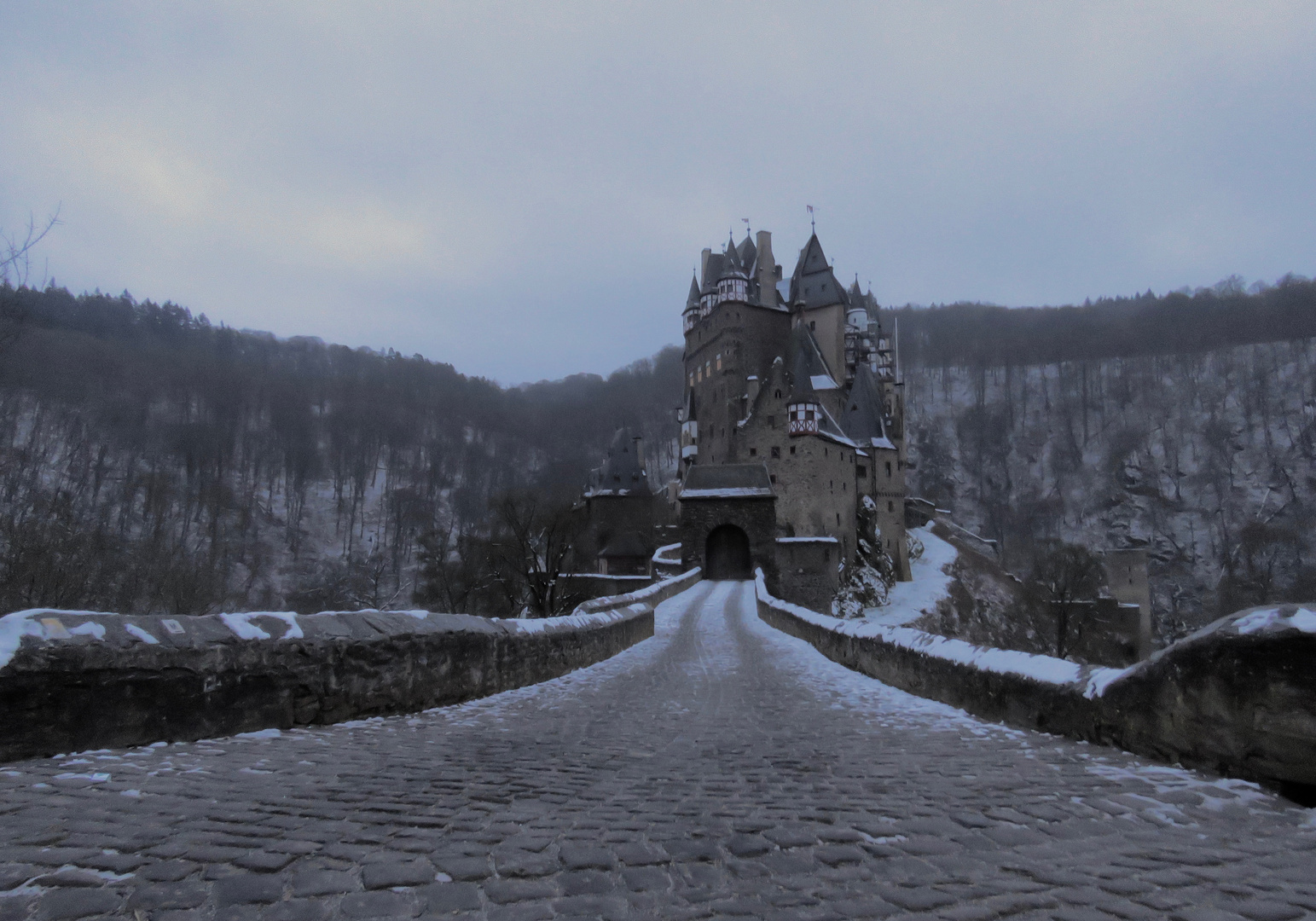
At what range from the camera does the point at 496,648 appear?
8.14 meters

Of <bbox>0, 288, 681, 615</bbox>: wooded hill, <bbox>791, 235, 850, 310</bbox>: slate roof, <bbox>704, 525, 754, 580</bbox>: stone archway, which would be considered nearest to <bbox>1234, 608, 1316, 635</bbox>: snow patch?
<bbox>0, 288, 681, 615</bbox>: wooded hill

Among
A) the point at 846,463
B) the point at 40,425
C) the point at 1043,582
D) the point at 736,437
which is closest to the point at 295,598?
the point at 40,425

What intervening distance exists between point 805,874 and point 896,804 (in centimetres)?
122

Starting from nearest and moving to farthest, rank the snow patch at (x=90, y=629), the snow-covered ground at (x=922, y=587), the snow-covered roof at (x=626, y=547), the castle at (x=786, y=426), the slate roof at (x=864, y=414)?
the snow patch at (x=90, y=629) → the castle at (x=786, y=426) → the snow-covered ground at (x=922, y=587) → the snow-covered roof at (x=626, y=547) → the slate roof at (x=864, y=414)

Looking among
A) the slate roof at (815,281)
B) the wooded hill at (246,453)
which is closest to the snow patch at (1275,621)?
the wooded hill at (246,453)

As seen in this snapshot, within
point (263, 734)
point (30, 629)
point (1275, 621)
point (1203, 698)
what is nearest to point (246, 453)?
point (263, 734)

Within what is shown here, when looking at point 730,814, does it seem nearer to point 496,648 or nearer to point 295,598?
point 496,648

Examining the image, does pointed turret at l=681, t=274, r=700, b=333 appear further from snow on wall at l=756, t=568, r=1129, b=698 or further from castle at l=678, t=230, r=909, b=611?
snow on wall at l=756, t=568, r=1129, b=698

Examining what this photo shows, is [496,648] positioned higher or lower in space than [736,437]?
lower

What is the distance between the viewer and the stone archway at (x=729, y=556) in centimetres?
4159

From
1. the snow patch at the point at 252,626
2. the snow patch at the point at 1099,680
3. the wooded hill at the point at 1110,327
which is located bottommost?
the snow patch at the point at 1099,680

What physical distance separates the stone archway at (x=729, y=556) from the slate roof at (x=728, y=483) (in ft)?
8.58

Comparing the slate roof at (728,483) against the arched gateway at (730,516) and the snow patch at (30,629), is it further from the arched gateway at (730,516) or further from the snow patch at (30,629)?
the snow patch at (30,629)

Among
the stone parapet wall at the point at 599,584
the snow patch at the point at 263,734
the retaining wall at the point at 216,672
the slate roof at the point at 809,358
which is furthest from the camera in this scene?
the slate roof at the point at 809,358
